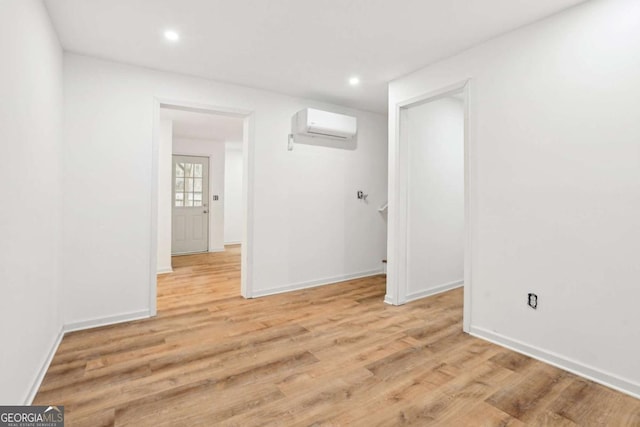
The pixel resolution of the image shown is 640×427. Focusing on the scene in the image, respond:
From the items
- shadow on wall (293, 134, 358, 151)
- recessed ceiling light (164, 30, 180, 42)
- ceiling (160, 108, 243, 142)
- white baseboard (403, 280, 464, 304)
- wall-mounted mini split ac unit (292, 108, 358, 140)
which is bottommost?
white baseboard (403, 280, 464, 304)

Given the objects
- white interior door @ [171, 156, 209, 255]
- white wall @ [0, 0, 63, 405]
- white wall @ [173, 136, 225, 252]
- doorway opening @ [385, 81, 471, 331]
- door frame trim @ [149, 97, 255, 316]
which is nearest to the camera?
white wall @ [0, 0, 63, 405]

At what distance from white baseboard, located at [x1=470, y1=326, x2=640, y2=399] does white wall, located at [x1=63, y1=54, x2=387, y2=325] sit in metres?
2.24

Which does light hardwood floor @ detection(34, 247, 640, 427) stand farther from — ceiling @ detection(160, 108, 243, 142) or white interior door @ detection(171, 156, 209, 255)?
white interior door @ detection(171, 156, 209, 255)

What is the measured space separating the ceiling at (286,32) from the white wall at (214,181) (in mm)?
3911

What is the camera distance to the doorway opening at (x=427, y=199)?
137 inches

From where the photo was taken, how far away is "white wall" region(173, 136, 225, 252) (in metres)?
6.98

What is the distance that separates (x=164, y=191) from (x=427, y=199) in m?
3.96

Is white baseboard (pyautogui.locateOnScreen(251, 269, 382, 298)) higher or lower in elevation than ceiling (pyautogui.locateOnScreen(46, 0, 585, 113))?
lower

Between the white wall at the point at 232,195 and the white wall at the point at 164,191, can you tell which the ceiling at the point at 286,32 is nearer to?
the white wall at the point at 164,191

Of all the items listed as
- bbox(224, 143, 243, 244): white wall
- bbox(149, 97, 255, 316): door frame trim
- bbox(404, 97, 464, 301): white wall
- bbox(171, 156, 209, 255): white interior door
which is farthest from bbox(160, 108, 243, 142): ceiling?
bbox(404, 97, 464, 301): white wall

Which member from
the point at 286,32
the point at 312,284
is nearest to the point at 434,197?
the point at 312,284

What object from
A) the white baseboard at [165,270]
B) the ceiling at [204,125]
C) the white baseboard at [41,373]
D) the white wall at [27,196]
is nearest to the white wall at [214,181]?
the ceiling at [204,125]

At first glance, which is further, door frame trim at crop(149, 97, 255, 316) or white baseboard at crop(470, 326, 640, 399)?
door frame trim at crop(149, 97, 255, 316)

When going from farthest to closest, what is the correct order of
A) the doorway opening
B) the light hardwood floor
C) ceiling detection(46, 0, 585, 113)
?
the doorway opening → ceiling detection(46, 0, 585, 113) → the light hardwood floor
